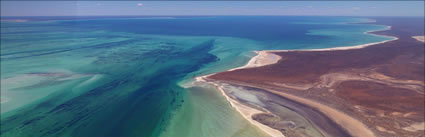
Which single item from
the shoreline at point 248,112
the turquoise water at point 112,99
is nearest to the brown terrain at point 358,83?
the shoreline at point 248,112

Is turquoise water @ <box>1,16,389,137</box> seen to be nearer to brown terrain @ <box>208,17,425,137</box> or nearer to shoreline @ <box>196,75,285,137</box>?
shoreline @ <box>196,75,285,137</box>

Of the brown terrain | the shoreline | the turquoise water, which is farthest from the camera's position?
the brown terrain

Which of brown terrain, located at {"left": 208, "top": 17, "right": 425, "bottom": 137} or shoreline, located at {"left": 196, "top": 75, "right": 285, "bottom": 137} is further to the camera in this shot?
brown terrain, located at {"left": 208, "top": 17, "right": 425, "bottom": 137}

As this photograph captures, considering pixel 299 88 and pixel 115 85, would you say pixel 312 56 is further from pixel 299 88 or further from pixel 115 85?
pixel 115 85

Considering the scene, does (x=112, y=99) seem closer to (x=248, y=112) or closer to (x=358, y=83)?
(x=248, y=112)

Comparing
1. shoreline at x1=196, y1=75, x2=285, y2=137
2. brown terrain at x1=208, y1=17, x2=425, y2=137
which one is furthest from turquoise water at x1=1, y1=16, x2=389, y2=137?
brown terrain at x1=208, y1=17, x2=425, y2=137

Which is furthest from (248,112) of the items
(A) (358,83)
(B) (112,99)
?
(A) (358,83)

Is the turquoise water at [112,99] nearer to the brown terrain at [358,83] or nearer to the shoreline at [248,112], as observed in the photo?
the shoreline at [248,112]

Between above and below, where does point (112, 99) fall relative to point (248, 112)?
above

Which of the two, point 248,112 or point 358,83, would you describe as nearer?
point 248,112
